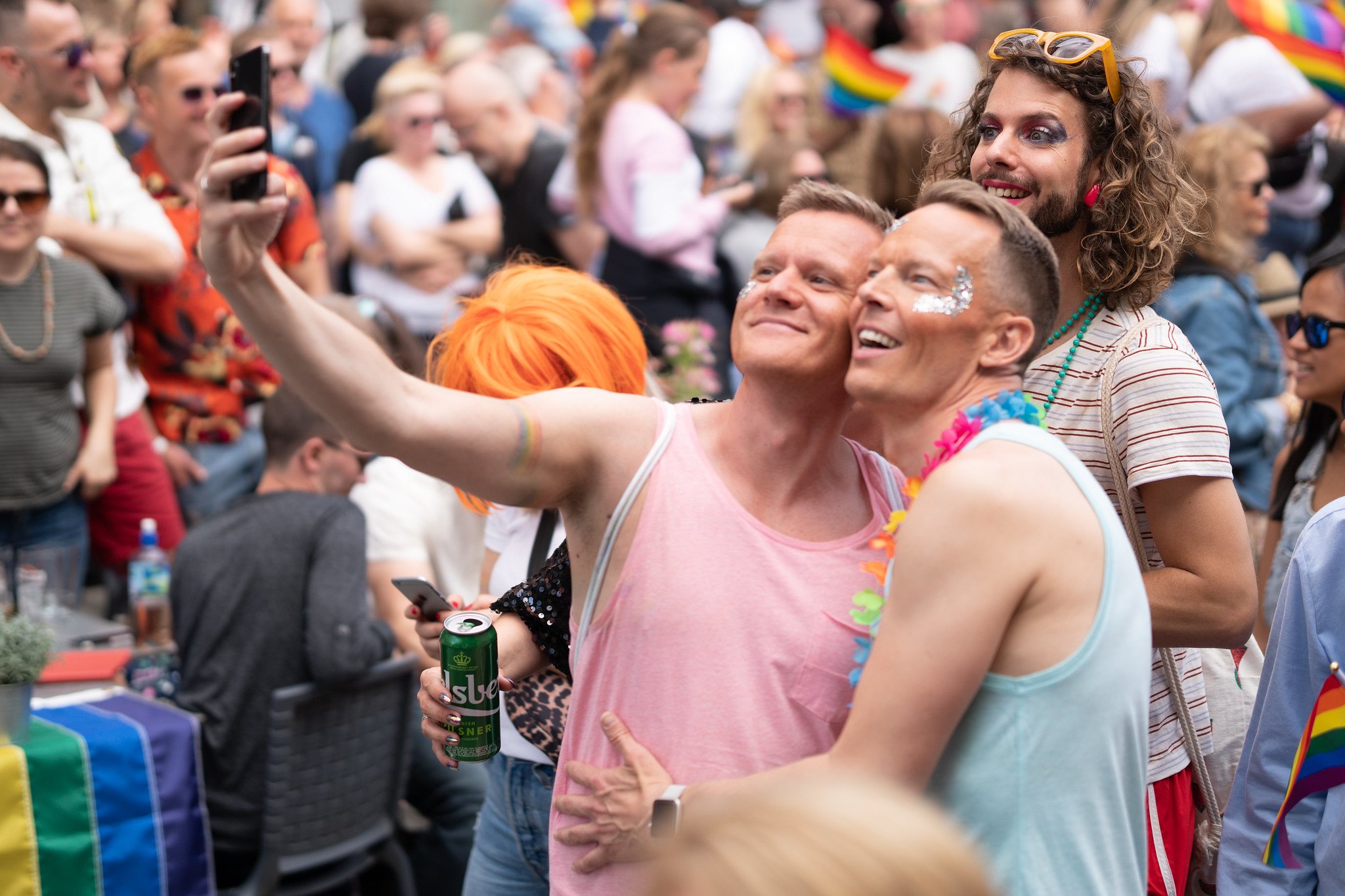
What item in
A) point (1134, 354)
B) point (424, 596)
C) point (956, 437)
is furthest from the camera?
point (424, 596)

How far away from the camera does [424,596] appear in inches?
97.4

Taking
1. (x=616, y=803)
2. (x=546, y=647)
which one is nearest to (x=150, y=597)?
(x=546, y=647)

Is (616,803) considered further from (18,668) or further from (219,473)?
(219,473)

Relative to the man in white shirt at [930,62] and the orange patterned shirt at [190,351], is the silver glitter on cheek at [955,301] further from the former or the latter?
the man in white shirt at [930,62]

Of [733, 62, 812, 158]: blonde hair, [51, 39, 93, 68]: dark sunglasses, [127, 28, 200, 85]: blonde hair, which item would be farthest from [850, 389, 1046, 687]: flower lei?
[733, 62, 812, 158]: blonde hair

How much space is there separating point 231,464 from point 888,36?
6276 millimetres

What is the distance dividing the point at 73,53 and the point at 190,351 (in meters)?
1.18

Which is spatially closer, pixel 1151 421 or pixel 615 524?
pixel 615 524

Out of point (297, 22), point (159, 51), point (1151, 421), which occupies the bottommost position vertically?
point (297, 22)

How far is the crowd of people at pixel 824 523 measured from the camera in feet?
5.24

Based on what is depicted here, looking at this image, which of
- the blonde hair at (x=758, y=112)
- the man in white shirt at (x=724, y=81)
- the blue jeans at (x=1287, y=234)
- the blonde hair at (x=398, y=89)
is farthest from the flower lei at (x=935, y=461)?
the man in white shirt at (x=724, y=81)

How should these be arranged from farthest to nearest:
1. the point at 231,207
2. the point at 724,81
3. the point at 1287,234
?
the point at 724,81, the point at 1287,234, the point at 231,207

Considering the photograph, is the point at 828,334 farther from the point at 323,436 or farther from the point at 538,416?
the point at 323,436

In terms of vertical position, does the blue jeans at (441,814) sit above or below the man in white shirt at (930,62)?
below
